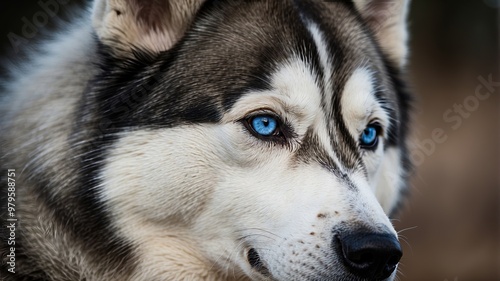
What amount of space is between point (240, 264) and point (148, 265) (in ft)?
1.47

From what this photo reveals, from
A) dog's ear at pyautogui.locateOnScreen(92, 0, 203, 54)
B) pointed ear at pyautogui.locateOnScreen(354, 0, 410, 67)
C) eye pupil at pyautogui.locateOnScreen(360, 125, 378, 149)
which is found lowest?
eye pupil at pyautogui.locateOnScreen(360, 125, 378, 149)

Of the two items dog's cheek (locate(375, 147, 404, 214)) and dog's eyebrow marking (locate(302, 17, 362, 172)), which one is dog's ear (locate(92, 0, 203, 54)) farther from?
dog's cheek (locate(375, 147, 404, 214))

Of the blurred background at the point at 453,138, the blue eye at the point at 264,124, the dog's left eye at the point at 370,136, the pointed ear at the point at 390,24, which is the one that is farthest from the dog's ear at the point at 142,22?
the blurred background at the point at 453,138

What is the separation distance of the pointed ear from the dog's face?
74cm

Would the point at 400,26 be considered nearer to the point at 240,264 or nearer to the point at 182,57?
the point at 182,57

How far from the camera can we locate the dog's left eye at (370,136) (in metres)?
3.73

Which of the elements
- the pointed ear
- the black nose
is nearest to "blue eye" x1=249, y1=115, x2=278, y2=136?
the black nose

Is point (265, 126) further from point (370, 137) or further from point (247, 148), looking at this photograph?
point (370, 137)

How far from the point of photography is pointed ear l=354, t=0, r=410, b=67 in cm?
→ 434

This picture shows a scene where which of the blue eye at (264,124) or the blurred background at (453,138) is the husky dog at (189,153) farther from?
the blurred background at (453,138)

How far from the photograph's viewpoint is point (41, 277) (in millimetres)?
3305

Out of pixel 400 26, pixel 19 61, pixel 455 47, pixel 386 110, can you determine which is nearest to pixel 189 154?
pixel 386 110

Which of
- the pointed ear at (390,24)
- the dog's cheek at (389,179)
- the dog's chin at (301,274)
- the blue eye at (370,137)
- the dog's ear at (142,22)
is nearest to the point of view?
the dog's chin at (301,274)

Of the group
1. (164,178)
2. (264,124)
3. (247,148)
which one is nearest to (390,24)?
(264,124)
